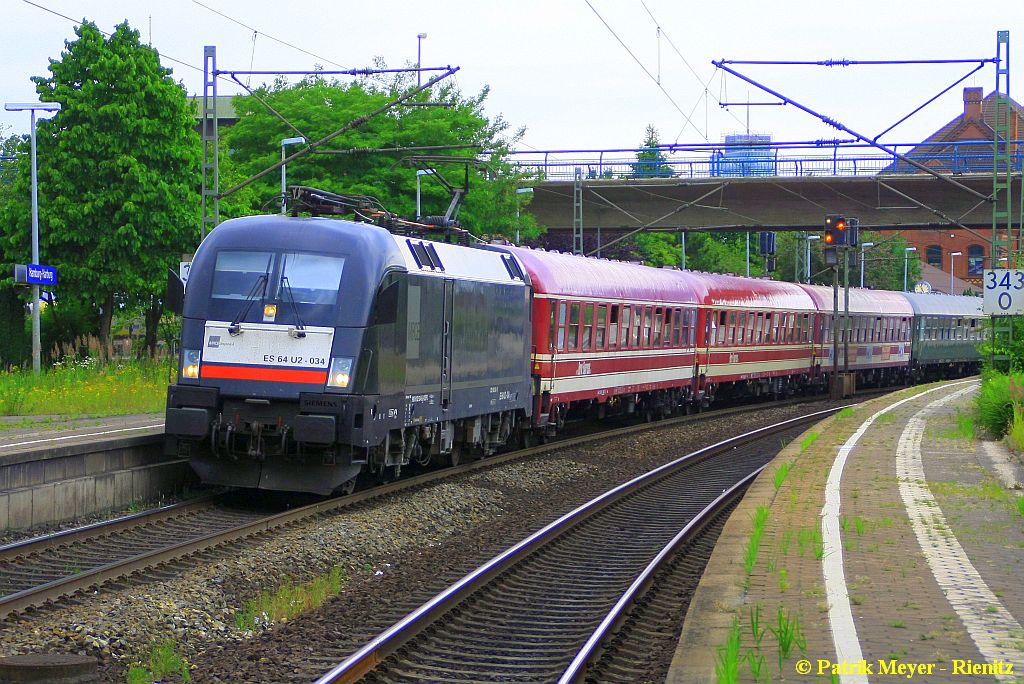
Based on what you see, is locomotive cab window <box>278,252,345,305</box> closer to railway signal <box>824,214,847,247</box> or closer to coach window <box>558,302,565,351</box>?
coach window <box>558,302,565,351</box>

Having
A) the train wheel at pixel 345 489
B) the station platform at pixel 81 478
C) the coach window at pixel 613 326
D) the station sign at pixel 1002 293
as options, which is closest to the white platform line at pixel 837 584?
the train wheel at pixel 345 489

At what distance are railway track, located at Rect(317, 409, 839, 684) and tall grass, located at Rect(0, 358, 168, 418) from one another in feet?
34.8

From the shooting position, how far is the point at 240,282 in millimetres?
14820

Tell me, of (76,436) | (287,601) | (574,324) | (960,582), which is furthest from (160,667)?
(574,324)

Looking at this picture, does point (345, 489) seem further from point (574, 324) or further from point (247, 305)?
point (574, 324)

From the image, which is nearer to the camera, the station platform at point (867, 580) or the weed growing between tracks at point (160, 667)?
the station platform at point (867, 580)

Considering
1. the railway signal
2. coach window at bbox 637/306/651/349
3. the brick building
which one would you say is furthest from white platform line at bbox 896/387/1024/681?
the brick building

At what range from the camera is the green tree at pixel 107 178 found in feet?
120

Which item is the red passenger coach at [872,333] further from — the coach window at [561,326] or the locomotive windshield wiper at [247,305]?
the locomotive windshield wiper at [247,305]

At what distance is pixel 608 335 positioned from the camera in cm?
2638

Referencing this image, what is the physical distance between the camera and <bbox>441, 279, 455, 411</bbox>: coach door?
17078mm

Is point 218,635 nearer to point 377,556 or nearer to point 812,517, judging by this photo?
point 377,556

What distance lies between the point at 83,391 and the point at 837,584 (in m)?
18.2

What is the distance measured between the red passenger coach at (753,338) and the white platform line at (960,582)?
1670cm
